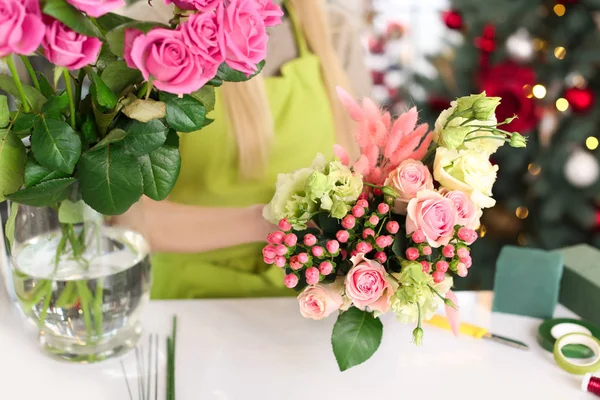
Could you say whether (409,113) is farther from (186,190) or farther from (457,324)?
(186,190)

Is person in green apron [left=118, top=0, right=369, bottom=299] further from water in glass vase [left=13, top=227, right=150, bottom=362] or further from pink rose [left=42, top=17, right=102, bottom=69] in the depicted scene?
pink rose [left=42, top=17, right=102, bottom=69]

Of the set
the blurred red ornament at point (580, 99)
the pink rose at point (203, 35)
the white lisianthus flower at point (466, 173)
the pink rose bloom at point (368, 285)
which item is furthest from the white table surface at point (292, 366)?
the blurred red ornament at point (580, 99)

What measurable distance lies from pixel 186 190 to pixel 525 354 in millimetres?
632

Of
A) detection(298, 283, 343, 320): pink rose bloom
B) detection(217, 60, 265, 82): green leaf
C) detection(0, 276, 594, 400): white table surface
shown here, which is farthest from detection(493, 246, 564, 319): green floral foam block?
detection(217, 60, 265, 82): green leaf

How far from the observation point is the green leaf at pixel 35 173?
0.68 meters

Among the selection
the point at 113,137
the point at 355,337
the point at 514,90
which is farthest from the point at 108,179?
the point at 514,90

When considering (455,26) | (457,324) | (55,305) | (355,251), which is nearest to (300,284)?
(355,251)

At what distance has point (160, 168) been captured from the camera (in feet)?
2.44

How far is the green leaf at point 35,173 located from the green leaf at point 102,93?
0.36 ft

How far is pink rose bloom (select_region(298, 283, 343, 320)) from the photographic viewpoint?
30.2 inches

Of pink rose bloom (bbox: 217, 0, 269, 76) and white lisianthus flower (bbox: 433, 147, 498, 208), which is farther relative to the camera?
white lisianthus flower (bbox: 433, 147, 498, 208)

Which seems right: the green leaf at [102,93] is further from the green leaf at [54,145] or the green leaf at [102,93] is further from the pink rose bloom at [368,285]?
the pink rose bloom at [368,285]

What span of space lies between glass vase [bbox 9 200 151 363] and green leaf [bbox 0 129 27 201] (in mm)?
93

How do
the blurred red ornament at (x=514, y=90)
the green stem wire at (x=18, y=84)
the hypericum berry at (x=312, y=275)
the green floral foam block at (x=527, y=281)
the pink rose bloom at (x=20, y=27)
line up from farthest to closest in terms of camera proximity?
the blurred red ornament at (x=514, y=90) < the green floral foam block at (x=527, y=281) < the hypericum berry at (x=312, y=275) < the green stem wire at (x=18, y=84) < the pink rose bloom at (x=20, y=27)
